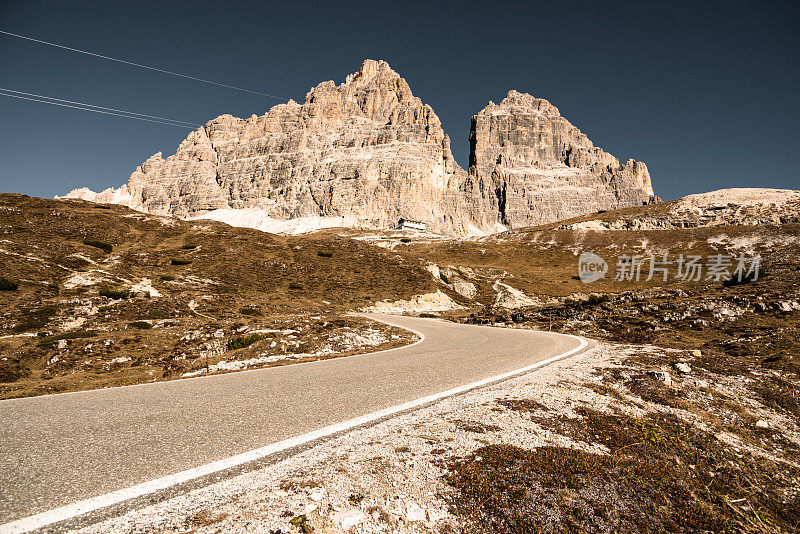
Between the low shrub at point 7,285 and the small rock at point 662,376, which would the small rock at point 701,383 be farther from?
the low shrub at point 7,285

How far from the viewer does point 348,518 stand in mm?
3496

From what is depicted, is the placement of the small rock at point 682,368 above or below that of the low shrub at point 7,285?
below

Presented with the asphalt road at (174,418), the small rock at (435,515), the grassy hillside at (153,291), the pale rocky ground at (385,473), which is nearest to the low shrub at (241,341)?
the grassy hillside at (153,291)

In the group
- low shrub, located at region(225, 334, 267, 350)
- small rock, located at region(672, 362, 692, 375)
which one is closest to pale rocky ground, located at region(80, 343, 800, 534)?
small rock, located at region(672, 362, 692, 375)

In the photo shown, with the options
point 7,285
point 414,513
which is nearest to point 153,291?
point 7,285

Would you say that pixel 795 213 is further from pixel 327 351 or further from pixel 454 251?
pixel 327 351

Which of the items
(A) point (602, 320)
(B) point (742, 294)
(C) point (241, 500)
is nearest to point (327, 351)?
(C) point (241, 500)

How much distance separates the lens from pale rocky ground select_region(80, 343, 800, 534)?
347 centimetres

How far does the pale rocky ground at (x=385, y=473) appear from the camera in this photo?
3.47 meters

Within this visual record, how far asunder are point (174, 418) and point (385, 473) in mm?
5087

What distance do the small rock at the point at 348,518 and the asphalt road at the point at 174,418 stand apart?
258 cm

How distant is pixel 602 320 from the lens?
24922 millimetres

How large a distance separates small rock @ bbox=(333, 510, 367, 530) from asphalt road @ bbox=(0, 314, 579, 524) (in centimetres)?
258

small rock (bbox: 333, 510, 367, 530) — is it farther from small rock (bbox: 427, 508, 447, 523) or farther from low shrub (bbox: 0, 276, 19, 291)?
low shrub (bbox: 0, 276, 19, 291)
